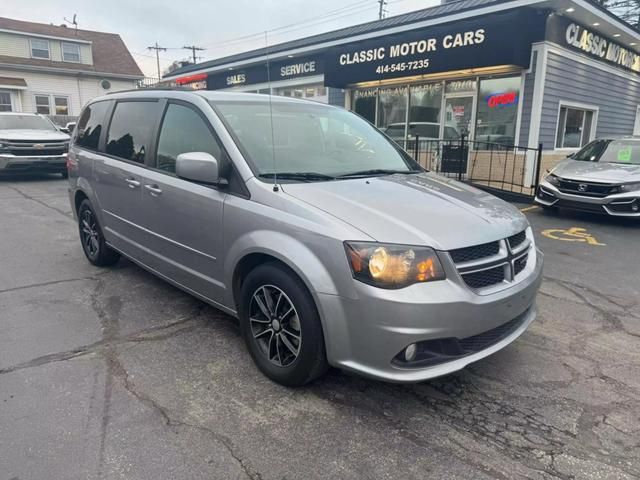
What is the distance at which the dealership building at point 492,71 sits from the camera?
1060cm

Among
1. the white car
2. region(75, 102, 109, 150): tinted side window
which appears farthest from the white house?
region(75, 102, 109, 150): tinted side window

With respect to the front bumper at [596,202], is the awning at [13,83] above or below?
above

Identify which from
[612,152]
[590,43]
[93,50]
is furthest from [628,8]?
[93,50]

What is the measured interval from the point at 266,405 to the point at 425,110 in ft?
39.2

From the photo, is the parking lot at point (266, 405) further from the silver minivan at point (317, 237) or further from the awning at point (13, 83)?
the awning at point (13, 83)

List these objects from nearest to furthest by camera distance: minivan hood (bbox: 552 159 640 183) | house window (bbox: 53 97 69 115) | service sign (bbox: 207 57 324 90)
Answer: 1. minivan hood (bbox: 552 159 640 183)
2. service sign (bbox: 207 57 324 90)
3. house window (bbox: 53 97 69 115)

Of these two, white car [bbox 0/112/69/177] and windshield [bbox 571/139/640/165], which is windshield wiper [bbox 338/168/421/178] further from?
white car [bbox 0/112/69/177]

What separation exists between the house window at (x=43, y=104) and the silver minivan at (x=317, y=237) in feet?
94.7

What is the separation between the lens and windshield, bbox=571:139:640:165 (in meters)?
8.40

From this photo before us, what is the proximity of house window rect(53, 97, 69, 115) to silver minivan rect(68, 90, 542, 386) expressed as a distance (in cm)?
2911

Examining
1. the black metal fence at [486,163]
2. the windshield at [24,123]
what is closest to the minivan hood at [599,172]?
the black metal fence at [486,163]

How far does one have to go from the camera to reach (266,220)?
2.84 m

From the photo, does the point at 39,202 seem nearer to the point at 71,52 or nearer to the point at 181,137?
the point at 181,137

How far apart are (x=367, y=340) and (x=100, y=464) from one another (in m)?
1.40
